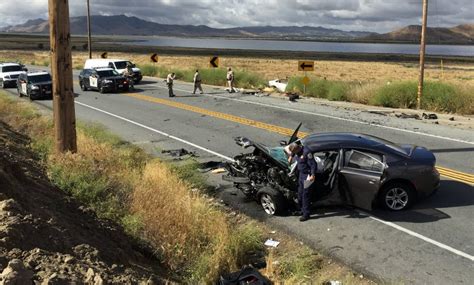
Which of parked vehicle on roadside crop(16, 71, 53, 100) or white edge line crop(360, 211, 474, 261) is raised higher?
parked vehicle on roadside crop(16, 71, 53, 100)

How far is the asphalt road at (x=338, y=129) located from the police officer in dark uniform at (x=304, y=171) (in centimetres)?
32

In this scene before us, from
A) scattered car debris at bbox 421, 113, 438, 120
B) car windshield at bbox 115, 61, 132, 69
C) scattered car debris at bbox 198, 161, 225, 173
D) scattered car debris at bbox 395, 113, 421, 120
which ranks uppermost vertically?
car windshield at bbox 115, 61, 132, 69

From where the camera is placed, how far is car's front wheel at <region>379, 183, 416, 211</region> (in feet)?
29.3

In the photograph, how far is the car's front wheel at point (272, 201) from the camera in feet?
29.7

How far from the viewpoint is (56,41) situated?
10766mm

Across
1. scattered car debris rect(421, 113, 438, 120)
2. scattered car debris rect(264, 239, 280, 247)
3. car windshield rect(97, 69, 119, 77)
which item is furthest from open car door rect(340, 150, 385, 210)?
car windshield rect(97, 69, 119, 77)

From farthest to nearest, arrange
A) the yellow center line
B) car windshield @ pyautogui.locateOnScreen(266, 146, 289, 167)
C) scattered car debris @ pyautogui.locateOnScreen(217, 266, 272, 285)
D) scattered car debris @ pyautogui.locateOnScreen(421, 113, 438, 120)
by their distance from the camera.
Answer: scattered car debris @ pyautogui.locateOnScreen(421, 113, 438, 120) < the yellow center line < car windshield @ pyautogui.locateOnScreen(266, 146, 289, 167) < scattered car debris @ pyautogui.locateOnScreen(217, 266, 272, 285)

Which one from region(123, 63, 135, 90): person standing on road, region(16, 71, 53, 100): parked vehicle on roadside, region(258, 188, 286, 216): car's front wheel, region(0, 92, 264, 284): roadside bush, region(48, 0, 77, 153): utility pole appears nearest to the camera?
region(0, 92, 264, 284): roadside bush

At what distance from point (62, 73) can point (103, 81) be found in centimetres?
2069

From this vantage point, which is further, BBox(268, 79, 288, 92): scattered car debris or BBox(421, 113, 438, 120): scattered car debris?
BBox(268, 79, 288, 92): scattered car debris

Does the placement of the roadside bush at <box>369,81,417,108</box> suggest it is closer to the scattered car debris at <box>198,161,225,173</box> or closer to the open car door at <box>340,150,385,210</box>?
the scattered car debris at <box>198,161,225,173</box>

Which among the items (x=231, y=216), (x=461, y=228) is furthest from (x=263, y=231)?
(x=461, y=228)

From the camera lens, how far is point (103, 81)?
102ft

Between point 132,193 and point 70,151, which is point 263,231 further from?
point 70,151
